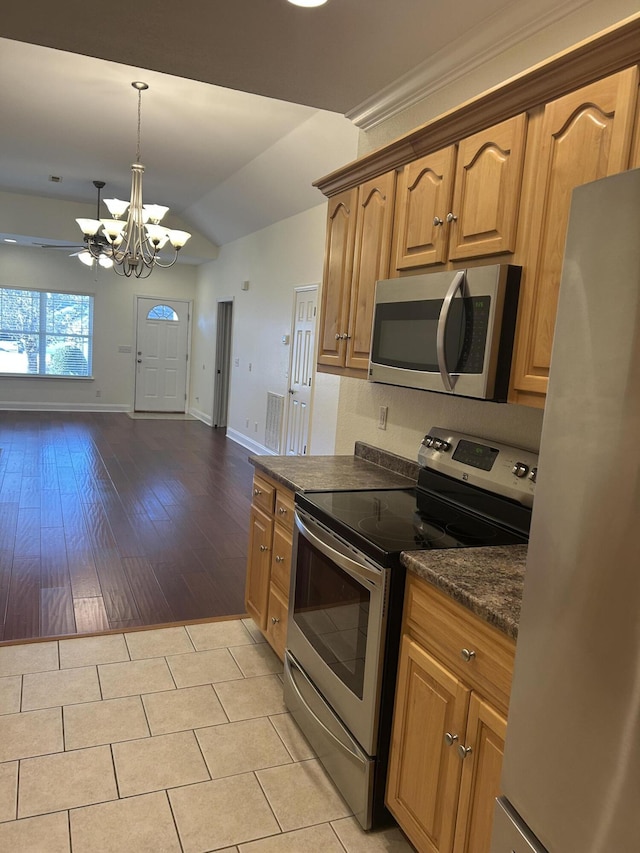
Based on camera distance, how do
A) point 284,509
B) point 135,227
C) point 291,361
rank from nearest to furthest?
point 284,509 → point 135,227 → point 291,361

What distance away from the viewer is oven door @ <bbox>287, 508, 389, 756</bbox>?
1.86 meters

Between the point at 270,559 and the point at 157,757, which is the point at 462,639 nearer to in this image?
the point at 157,757

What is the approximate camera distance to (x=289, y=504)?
2.63 metres

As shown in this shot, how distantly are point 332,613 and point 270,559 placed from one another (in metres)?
0.77

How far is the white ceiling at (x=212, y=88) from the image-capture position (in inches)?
89.1

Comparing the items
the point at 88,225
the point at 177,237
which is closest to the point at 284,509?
the point at 177,237

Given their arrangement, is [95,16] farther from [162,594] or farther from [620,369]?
[162,594]

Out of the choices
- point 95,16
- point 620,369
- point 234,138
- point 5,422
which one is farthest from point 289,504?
point 5,422

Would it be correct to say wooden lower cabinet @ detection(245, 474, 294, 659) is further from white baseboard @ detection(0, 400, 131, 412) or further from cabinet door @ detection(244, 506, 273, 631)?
white baseboard @ detection(0, 400, 131, 412)

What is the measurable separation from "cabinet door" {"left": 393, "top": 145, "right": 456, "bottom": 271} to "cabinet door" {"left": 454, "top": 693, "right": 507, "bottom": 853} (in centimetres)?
149

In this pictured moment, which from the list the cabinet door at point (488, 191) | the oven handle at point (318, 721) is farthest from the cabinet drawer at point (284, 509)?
the cabinet door at point (488, 191)

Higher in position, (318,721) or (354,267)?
(354,267)

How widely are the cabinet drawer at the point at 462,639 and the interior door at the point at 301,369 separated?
4.67 meters

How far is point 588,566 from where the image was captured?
3.38ft
